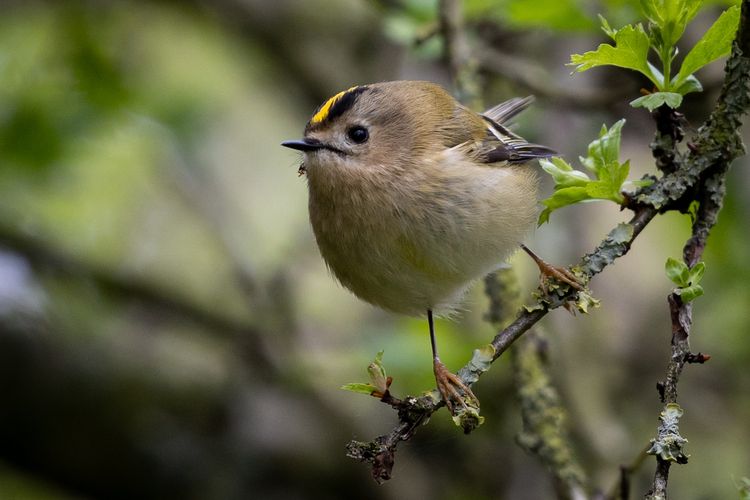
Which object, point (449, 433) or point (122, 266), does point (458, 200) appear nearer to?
point (449, 433)

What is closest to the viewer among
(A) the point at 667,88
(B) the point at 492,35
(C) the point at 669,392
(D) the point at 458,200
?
(C) the point at 669,392

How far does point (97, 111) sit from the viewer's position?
4.32 m

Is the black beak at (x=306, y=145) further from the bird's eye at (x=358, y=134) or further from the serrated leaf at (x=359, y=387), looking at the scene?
the serrated leaf at (x=359, y=387)

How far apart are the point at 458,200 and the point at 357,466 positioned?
2.14m

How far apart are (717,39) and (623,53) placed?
0.19 metres

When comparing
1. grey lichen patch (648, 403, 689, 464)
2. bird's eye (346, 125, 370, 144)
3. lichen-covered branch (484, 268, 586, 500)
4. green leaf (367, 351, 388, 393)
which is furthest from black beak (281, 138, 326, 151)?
grey lichen patch (648, 403, 689, 464)

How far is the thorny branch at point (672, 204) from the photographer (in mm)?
1938

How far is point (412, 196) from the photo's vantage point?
9.41ft

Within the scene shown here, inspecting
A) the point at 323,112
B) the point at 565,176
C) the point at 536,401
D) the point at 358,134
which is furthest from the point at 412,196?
the point at 565,176

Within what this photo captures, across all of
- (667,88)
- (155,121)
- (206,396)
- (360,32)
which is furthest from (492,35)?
(667,88)

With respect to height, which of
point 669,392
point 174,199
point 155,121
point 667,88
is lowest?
point 669,392

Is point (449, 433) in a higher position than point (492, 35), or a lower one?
lower

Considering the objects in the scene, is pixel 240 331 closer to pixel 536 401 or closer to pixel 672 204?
pixel 536 401

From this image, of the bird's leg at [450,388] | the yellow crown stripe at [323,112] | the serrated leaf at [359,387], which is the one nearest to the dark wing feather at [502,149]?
the yellow crown stripe at [323,112]
